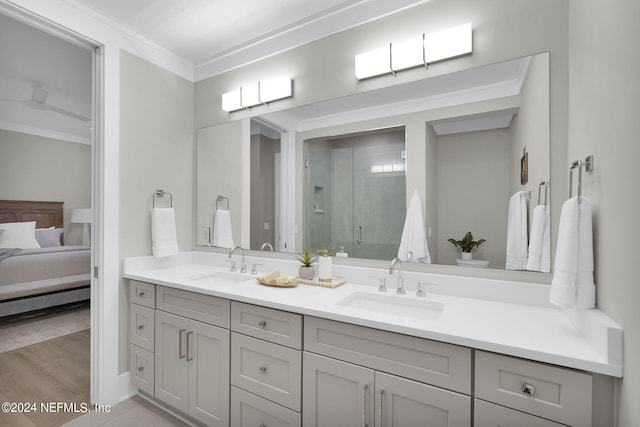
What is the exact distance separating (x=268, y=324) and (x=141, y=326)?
1118mm

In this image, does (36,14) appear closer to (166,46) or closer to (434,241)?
(166,46)

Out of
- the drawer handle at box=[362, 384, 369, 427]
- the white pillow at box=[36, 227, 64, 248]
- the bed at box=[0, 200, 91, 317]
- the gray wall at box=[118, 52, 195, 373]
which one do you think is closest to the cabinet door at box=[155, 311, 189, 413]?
the gray wall at box=[118, 52, 195, 373]

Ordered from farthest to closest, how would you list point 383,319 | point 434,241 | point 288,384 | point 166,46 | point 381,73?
1. point 166,46
2. point 381,73
3. point 434,241
4. point 288,384
5. point 383,319

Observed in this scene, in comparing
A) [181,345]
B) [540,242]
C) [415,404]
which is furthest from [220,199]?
[540,242]

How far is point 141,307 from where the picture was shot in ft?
6.70

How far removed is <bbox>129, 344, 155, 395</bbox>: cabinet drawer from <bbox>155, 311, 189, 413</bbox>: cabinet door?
0.07 metres

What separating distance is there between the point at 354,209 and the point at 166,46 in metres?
1.91

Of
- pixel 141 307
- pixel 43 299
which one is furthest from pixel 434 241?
pixel 43 299

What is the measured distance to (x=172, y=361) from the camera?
6.06 feet

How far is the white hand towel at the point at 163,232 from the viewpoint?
2.26 meters

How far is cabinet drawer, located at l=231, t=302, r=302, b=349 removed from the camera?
138 cm

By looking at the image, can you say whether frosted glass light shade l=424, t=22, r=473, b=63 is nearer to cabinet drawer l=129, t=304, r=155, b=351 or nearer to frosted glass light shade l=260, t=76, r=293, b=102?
frosted glass light shade l=260, t=76, r=293, b=102

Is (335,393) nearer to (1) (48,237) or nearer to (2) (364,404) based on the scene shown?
(2) (364,404)

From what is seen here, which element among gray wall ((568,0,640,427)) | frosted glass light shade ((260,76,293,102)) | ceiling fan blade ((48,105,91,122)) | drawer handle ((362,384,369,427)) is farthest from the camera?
ceiling fan blade ((48,105,91,122))
